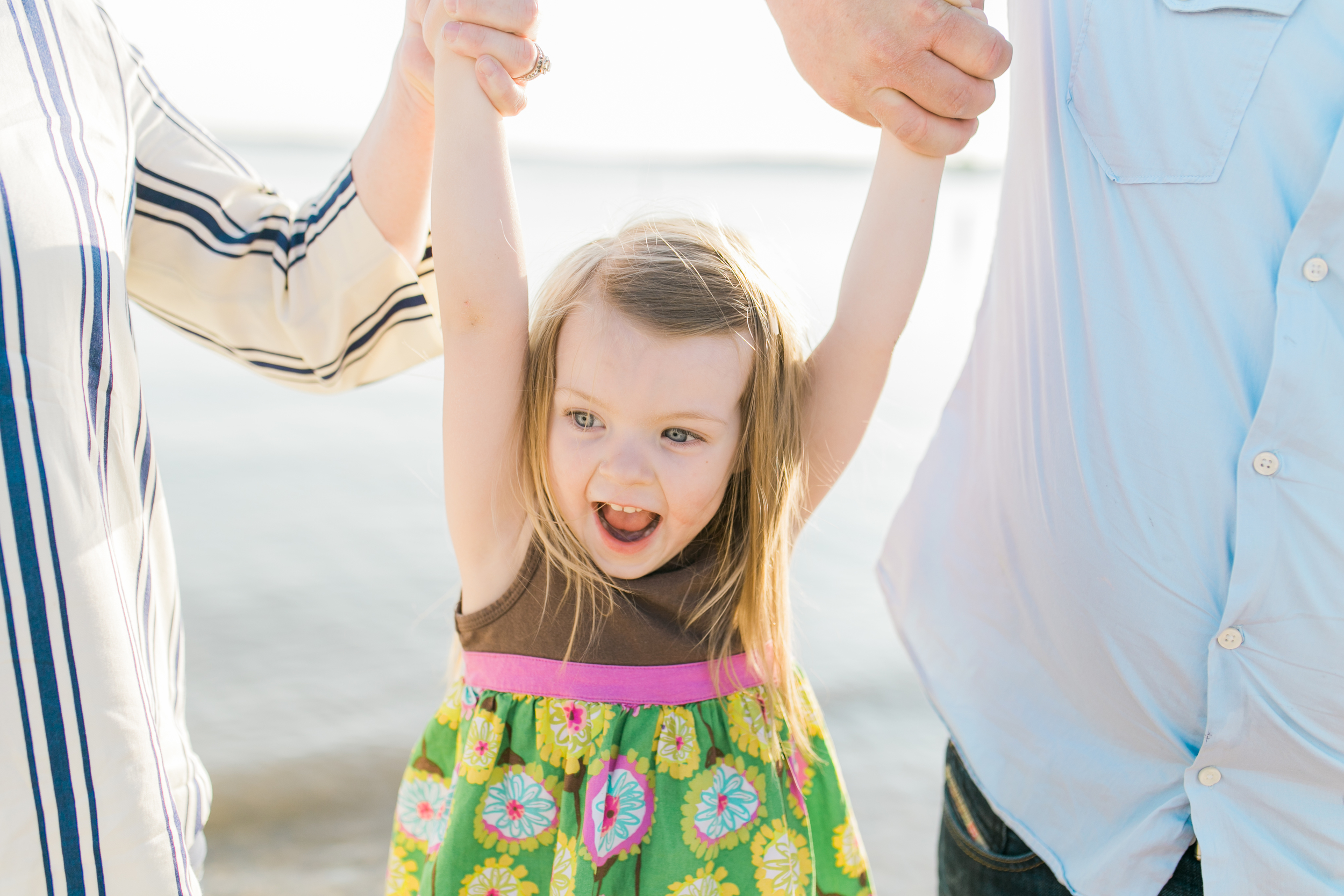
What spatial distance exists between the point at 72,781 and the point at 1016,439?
115cm

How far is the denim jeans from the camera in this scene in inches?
54.0

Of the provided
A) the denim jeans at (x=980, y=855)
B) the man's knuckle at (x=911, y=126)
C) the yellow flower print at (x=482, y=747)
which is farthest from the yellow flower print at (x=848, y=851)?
the man's knuckle at (x=911, y=126)

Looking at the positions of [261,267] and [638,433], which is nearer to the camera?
[638,433]

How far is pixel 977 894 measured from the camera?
1.43 metres

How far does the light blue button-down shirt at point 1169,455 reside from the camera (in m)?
1.07

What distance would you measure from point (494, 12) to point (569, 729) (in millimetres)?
906

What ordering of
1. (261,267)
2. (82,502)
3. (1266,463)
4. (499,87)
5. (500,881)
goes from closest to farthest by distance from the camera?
(82,502) → (1266,463) → (499,87) → (500,881) → (261,267)

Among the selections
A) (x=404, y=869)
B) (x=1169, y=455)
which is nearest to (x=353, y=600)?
(x=404, y=869)

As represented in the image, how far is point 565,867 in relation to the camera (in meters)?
1.26

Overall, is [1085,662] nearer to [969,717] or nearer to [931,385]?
[969,717]

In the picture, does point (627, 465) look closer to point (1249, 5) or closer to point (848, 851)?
point (848, 851)

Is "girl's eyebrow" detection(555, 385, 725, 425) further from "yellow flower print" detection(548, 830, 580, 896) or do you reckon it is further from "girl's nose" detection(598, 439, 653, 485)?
"yellow flower print" detection(548, 830, 580, 896)

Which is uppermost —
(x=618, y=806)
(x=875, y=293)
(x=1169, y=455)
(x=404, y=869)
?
Answer: (x=875, y=293)

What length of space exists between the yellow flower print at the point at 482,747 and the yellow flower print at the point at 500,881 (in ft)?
0.35
